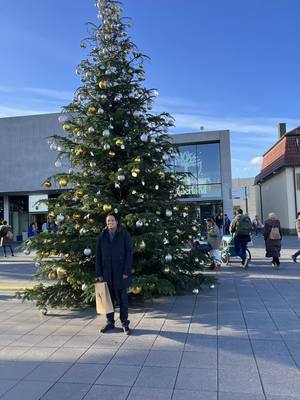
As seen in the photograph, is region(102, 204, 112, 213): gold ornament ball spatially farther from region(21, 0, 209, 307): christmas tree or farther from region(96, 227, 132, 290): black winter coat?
region(96, 227, 132, 290): black winter coat

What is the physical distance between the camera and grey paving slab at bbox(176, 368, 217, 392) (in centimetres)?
432

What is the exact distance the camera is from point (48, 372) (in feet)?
15.9

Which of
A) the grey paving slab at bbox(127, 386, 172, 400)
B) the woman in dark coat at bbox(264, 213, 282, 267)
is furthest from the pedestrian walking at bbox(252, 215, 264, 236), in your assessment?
the grey paving slab at bbox(127, 386, 172, 400)

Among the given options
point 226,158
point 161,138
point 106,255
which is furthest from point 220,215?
point 106,255

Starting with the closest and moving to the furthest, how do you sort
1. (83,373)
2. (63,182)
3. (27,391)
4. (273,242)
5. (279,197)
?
(27,391) < (83,373) < (63,182) < (273,242) < (279,197)

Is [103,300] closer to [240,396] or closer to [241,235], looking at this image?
[240,396]

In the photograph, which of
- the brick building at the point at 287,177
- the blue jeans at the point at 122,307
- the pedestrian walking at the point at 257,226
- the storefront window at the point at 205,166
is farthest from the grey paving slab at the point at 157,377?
the brick building at the point at 287,177

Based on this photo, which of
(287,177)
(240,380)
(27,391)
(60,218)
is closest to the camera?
(27,391)

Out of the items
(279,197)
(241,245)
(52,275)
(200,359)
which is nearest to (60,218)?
(52,275)

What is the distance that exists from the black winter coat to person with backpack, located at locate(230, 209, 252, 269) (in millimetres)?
7299

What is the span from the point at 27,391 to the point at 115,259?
2.51 metres

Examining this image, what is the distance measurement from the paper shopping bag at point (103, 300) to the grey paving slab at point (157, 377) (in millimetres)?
1643

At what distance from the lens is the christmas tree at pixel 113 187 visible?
781 centimetres

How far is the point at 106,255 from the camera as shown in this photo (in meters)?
6.55
